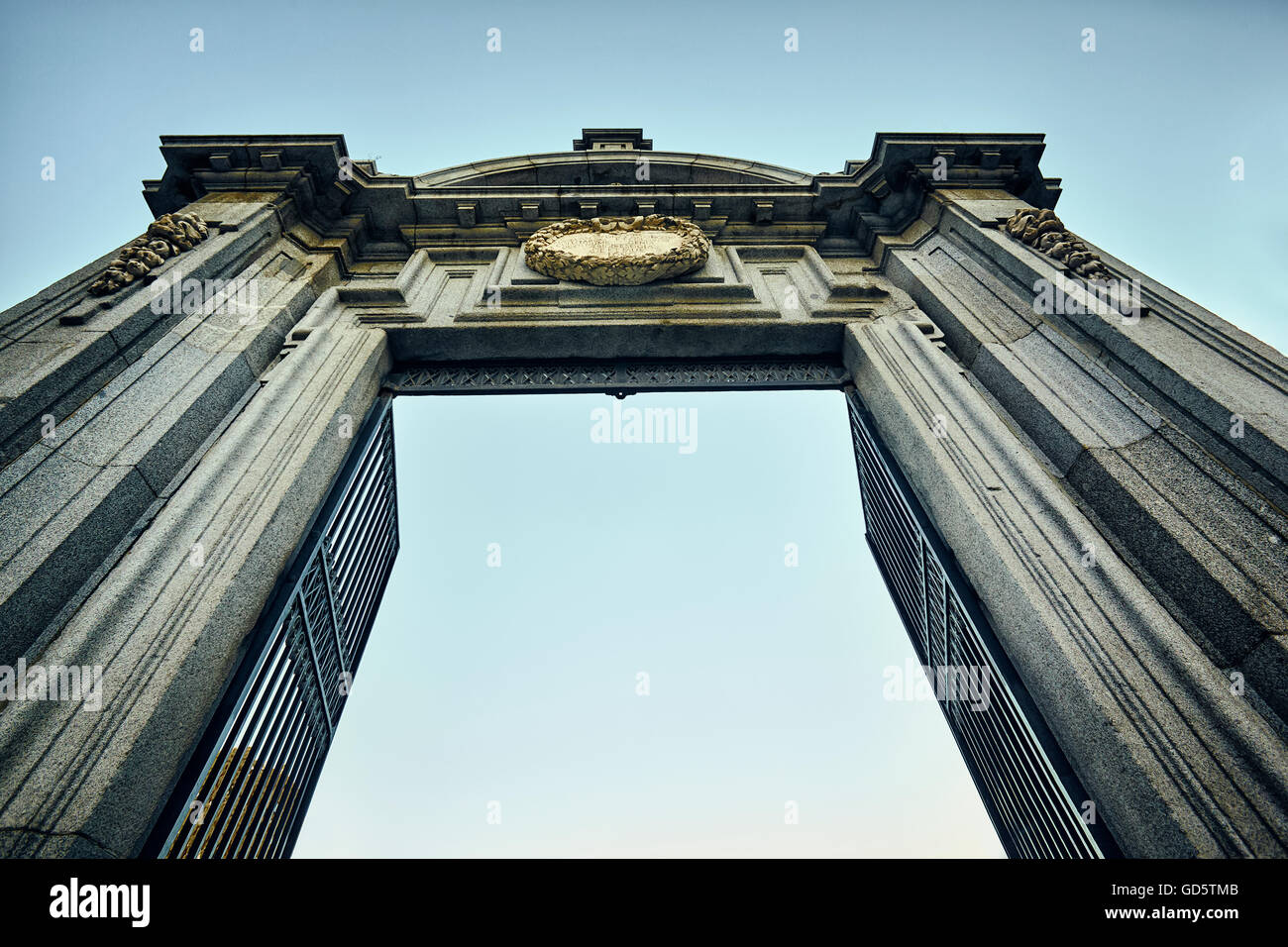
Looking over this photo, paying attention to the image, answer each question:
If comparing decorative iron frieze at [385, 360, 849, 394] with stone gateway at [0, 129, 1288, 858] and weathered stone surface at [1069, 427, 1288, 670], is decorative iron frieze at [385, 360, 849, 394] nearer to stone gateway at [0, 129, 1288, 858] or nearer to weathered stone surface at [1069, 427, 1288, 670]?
stone gateway at [0, 129, 1288, 858]

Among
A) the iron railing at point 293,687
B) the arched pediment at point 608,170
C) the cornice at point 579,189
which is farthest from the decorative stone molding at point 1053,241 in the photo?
the iron railing at point 293,687

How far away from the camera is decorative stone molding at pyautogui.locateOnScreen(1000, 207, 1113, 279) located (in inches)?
246

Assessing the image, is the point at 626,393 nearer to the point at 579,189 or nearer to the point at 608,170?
the point at 579,189

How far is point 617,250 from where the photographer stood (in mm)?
8273

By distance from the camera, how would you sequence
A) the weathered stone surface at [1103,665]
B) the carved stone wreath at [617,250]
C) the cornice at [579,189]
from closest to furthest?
the weathered stone surface at [1103,665], the carved stone wreath at [617,250], the cornice at [579,189]

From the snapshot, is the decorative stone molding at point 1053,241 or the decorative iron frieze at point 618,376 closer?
the decorative stone molding at point 1053,241

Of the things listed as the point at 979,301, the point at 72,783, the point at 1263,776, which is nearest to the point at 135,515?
the point at 72,783

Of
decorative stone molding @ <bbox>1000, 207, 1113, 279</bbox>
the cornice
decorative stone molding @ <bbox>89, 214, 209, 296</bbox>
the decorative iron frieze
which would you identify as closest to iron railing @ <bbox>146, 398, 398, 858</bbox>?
the decorative iron frieze

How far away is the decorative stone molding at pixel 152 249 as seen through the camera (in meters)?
5.84

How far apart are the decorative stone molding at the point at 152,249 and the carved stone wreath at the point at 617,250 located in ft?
11.9

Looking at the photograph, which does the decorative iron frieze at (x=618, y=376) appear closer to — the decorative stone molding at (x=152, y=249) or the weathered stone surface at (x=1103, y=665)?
the weathered stone surface at (x=1103, y=665)

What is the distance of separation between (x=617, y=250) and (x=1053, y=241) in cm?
489

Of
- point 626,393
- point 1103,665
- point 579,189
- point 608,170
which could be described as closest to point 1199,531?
point 1103,665
